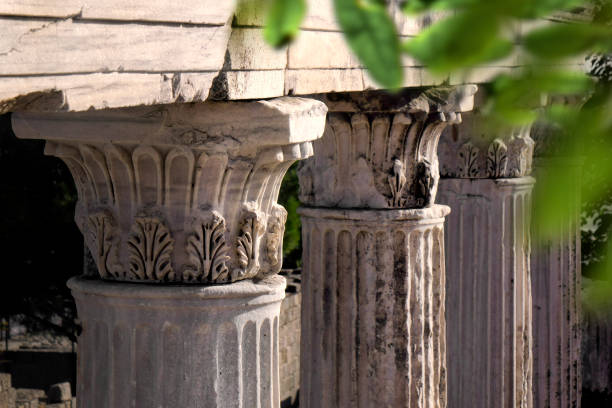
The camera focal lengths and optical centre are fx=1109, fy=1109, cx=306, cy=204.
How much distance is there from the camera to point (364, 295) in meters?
6.52

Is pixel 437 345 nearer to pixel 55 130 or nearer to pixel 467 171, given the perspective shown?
pixel 467 171

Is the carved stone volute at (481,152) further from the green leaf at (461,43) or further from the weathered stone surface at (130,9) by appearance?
the green leaf at (461,43)

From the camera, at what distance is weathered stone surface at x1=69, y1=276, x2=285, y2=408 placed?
433 cm

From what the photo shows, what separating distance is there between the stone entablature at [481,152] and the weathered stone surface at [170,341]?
4501mm

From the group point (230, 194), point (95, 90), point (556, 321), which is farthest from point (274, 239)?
point (556, 321)

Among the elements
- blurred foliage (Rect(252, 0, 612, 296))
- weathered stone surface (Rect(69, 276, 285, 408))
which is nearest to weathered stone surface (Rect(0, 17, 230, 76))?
weathered stone surface (Rect(69, 276, 285, 408))

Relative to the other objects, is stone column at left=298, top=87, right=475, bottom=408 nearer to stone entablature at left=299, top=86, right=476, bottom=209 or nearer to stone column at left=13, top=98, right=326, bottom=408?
stone entablature at left=299, top=86, right=476, bottom=209

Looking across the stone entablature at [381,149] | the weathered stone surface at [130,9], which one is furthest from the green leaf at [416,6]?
the stone entablature at [381,149]

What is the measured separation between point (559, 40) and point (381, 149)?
5393 millimetres

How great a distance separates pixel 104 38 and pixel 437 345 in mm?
3907

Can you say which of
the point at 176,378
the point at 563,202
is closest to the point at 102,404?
the point at 176,378

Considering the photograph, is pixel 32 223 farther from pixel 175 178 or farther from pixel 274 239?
pixel 175 178

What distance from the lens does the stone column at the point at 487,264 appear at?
879cm

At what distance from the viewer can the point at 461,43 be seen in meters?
1.08
